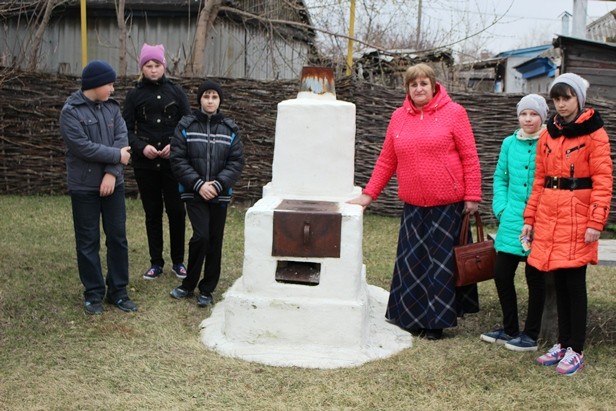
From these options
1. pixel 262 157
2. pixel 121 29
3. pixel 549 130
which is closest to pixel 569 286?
pixel 549 130

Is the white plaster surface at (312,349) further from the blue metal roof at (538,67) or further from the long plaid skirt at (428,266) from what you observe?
the blue metal roof at (538,67)

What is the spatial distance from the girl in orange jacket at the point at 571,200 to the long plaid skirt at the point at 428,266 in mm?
603

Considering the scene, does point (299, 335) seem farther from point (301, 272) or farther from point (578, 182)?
point (578, 182)

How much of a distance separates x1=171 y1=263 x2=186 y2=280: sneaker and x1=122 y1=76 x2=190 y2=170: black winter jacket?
886 mm

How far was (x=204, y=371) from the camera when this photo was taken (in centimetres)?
414

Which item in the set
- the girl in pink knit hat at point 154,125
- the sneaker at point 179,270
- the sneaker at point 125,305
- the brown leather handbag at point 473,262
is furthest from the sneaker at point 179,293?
the brown leather handbag at point 473,262

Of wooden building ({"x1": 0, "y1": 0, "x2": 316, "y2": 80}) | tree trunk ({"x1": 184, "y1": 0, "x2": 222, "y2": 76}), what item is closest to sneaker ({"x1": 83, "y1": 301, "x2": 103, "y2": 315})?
tree trunk ({"x1": 184, "y1": 0, "x2": 222, "y2": 76})

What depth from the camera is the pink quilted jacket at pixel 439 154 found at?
4.65 meters

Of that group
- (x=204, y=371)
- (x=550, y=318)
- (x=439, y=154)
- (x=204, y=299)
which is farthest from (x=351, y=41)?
(x=204, y=371)

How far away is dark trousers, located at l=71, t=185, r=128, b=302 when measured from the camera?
5055mm

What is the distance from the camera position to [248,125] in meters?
10.0

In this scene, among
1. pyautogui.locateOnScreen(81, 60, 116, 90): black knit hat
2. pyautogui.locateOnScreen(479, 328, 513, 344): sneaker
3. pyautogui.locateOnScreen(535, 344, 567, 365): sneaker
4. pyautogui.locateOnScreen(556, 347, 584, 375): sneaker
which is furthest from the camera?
pyautogui.locateOnScreen(81, 60, 116, 90): black knit hat

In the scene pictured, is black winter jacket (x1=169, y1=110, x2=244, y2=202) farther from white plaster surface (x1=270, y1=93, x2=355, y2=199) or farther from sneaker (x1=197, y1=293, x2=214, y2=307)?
sneaker (x1=197, y1=293, x2=214, y2=307)

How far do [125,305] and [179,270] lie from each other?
0.99 metres
